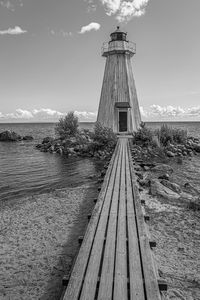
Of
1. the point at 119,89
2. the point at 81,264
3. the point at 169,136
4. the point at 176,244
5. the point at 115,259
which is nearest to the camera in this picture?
the point at 81,264

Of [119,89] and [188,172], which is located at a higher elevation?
[119,89]

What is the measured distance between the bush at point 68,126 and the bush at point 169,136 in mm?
9399

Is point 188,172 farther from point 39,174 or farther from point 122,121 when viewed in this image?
point 122,121

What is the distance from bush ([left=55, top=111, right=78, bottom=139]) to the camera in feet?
95.9

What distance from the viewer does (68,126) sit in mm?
29422

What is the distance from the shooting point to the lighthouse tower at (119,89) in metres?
26.8

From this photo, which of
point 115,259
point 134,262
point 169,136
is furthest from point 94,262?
point 169,136

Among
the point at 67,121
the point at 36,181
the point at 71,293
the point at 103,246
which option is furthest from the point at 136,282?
the point at 67,121

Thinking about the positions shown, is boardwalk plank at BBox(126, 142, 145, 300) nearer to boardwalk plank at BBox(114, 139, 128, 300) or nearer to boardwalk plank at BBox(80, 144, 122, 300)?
boardwalk plank at BBox(114, 139, 128, 300)

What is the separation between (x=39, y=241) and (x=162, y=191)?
5.71m

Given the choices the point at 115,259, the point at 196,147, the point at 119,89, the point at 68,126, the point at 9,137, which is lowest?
the point at 115,259

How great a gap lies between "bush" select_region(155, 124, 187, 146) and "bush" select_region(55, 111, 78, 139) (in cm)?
940

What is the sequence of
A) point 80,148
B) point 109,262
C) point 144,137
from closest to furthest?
point 109,262, point 144,137, point 80,148

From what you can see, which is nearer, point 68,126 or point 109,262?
point 109,262
